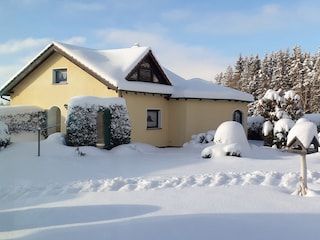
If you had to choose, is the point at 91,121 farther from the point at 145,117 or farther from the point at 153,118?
the point at 153,118

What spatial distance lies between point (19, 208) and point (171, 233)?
309cm

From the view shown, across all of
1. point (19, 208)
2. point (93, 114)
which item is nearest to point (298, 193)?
point (19, 208)

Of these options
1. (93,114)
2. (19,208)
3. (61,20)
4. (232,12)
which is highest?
(232,12)

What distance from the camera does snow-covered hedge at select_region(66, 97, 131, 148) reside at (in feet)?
46.3

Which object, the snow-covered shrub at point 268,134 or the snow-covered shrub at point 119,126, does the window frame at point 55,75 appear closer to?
the snow-covered shrub at point 119,126

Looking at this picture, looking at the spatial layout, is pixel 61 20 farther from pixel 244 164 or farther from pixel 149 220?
pixel 244 164

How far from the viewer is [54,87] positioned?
18.0m

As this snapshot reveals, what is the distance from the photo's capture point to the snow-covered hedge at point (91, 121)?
46.3 feet

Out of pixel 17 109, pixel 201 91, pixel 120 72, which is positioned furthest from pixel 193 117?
pixel 17 109

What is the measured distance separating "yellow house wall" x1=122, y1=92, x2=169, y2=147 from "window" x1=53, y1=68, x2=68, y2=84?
408 cm

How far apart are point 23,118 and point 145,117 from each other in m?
6.23

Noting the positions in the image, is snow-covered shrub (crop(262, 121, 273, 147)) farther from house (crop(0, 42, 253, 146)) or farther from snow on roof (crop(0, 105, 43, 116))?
snow on roof (crop(0, 105, 43, 116))

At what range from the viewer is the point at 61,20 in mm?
6301

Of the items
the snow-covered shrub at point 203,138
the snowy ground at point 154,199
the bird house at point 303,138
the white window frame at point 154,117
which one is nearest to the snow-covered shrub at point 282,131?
the snow-covered shrub at point 203,138
